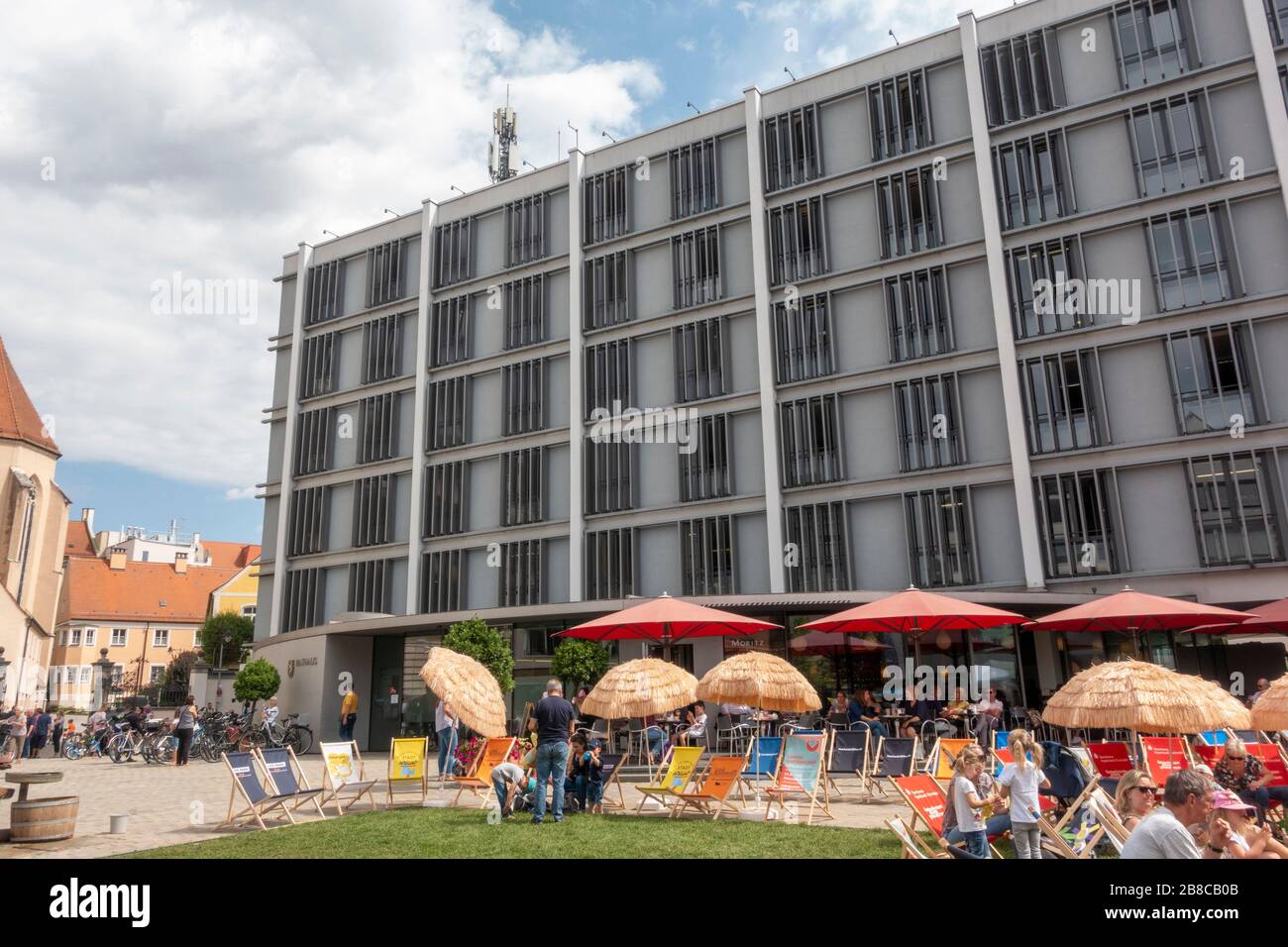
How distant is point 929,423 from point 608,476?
1121 centimetres

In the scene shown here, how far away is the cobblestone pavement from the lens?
10.1m

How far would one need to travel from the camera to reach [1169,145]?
81.0 ft

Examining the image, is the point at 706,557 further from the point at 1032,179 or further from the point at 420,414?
the point at 1032,179

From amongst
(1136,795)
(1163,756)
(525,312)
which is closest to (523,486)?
(525,312)

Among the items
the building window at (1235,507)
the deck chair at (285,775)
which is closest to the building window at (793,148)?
the building window at (1235,507)

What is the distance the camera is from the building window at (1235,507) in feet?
72.0

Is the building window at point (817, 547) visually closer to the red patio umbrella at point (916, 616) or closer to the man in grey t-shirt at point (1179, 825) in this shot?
the red patio umbrella at point (916, 616)

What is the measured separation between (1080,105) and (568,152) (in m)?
18.2

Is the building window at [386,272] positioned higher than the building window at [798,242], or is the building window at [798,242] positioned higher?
the building window at [386,272]

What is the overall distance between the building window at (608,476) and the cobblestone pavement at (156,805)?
12526mm
